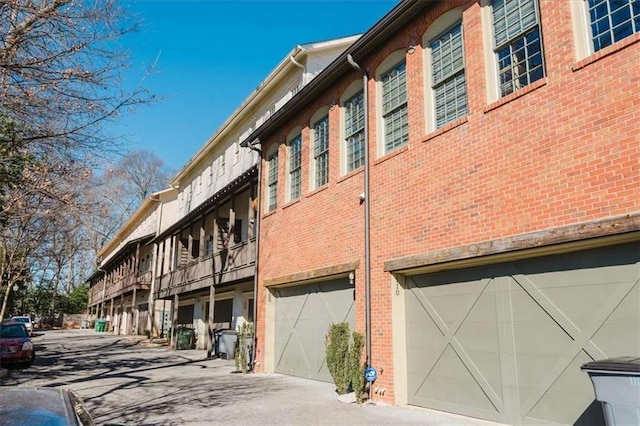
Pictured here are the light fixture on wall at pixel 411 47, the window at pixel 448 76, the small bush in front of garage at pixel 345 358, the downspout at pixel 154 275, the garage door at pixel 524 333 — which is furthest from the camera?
the downspout at pixel 154 275

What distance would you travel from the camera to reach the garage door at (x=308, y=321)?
435 inches


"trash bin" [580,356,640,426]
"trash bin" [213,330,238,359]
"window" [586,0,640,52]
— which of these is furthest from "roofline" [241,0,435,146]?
"trash bin" [213,330,238,359]

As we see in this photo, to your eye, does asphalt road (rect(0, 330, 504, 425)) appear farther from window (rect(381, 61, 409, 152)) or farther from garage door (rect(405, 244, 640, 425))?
window (rect(381, 61, 409, 152))

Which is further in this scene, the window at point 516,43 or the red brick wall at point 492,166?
the window at point 516,43

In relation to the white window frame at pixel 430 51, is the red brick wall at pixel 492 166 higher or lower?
lower

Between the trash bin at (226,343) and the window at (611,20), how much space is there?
575 inches

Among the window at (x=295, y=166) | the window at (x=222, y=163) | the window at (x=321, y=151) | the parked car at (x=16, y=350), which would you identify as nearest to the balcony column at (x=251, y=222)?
the window at (x=295, y=166)

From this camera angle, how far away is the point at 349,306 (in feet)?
35.0

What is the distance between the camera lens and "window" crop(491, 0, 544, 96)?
285 inches

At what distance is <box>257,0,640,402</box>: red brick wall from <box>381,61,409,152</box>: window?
285 mm

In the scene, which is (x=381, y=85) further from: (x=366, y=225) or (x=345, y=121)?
(x=366, y=225)

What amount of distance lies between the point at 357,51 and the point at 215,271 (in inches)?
445

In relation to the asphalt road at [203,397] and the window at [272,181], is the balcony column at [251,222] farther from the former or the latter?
the asphalt road at [203,397]

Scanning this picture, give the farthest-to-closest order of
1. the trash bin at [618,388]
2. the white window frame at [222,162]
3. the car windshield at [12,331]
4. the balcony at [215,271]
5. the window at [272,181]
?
the white window frame at [222,162], the car windshield at [12,331], the balcony at [215,271], the window at [272,181], the trash bin at [618,388]
